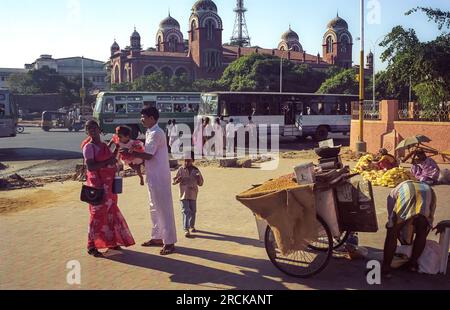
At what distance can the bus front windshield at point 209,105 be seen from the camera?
21.9 meters

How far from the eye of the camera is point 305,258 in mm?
5117

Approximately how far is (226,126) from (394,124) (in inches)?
312

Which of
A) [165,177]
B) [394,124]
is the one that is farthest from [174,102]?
[165,177]

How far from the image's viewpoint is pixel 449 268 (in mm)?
4898

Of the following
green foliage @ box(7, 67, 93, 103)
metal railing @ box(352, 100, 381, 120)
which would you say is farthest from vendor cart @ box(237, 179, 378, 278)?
green foliage @ box(7, 67, 93, 103)

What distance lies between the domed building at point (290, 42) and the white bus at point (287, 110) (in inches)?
2704

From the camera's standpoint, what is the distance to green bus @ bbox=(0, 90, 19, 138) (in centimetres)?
2000

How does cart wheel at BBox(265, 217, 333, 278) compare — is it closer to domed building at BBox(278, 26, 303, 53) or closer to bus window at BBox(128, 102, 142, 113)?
bus window at BBox(128, 102, 142, 113)

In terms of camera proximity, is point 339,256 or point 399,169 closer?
point 339,256

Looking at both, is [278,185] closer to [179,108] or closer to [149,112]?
[149,112]

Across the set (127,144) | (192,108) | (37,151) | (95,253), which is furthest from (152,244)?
(192,108)

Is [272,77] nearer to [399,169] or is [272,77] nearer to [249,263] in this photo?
[399,169]

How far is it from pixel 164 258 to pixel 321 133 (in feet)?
64.0

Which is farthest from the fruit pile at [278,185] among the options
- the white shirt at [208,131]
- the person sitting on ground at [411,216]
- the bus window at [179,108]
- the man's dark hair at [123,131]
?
the bus window at [179,108]
